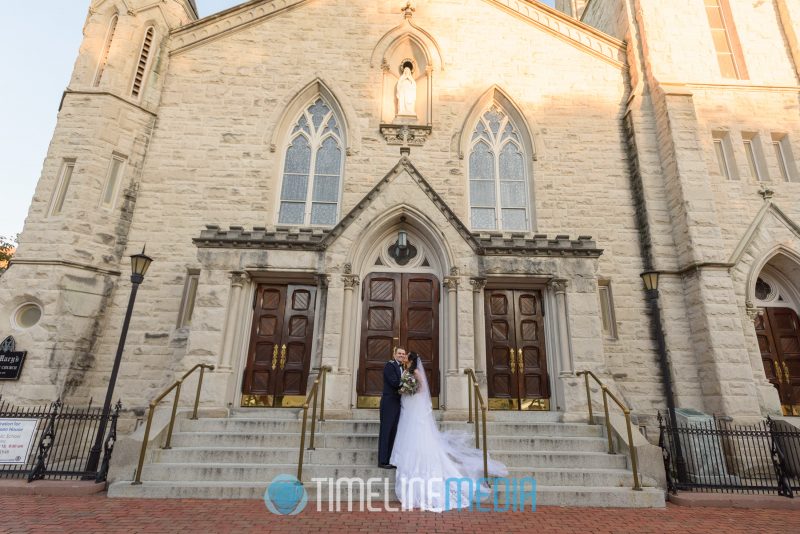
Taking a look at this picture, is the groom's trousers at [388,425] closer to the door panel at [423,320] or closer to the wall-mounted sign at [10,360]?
the door panel at [423,320]

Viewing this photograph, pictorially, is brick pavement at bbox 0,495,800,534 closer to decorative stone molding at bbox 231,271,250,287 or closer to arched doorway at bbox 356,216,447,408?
arched doorway at bbox 356,216,447,408

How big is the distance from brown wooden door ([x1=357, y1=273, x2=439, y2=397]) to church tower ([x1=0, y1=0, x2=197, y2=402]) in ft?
19.6

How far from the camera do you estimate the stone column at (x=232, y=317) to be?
8500mm

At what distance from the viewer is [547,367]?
934 cm

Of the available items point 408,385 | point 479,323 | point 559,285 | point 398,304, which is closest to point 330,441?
point 408,385

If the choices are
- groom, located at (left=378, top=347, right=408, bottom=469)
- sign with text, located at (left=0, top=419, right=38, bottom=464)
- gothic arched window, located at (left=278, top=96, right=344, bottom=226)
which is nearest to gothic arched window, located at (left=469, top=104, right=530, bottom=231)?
gothic arched window, located at (left=278, top=96, right=344, bottom=226)

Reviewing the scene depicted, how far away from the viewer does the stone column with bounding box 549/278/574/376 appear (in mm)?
8586

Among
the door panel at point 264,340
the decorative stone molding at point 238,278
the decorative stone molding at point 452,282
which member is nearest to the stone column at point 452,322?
the decorative stone molding at point 452,282

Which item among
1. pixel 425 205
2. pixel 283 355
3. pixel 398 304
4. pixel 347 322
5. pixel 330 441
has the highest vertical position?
pixel 425 205

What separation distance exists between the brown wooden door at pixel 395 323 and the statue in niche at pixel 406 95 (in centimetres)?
523

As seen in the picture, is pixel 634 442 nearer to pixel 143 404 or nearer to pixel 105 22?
pixel 143 404

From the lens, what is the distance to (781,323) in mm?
10734

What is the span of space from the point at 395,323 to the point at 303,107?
7278 millimetres

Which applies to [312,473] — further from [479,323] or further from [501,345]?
[501,345]
